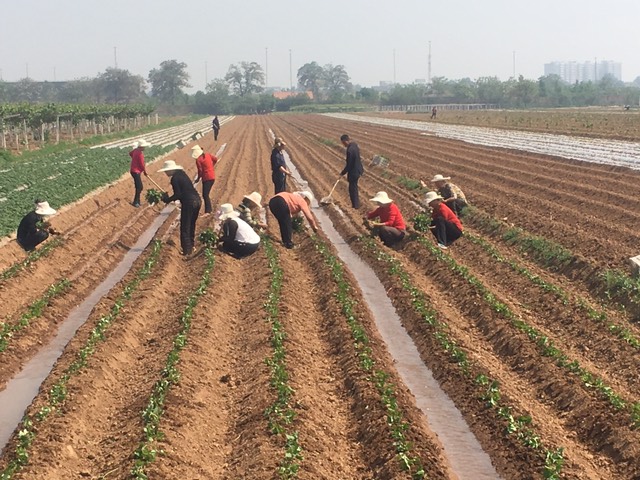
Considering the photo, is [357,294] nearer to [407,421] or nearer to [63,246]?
[407,421]

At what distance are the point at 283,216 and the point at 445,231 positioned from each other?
291 centimetres

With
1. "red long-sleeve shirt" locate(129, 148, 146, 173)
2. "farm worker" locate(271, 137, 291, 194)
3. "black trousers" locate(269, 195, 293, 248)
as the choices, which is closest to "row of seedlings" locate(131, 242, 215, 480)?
"black trousers" locate(269, 195, 293, 248)

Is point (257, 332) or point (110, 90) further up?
point (110, 90)

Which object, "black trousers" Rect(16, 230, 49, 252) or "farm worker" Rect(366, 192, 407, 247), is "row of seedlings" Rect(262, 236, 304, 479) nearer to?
"farm worker" Rect(366, 192, 407, 247)

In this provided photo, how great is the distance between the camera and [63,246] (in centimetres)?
1530

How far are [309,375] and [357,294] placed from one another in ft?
11.0

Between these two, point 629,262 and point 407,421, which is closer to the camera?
point 407,421

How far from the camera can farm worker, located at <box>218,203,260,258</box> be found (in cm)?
1302

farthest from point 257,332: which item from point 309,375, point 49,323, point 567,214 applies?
point 567,214

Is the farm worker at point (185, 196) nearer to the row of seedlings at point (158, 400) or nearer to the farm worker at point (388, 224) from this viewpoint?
the row of seedlings at point (158, 400)

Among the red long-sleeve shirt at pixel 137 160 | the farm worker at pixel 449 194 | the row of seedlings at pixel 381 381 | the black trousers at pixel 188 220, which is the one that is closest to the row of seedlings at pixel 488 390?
the row of seedlings at pixel 381 381

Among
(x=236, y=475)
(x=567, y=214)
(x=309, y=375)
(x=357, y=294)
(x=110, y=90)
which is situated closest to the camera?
(x=236, y=475)

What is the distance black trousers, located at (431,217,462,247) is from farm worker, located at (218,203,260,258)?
3375 millimetres

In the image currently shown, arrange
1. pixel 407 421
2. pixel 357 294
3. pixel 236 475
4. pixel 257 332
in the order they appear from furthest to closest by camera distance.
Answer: pixel 357 294
pixel 257 332
pixel 407 421
pixel 236 475
